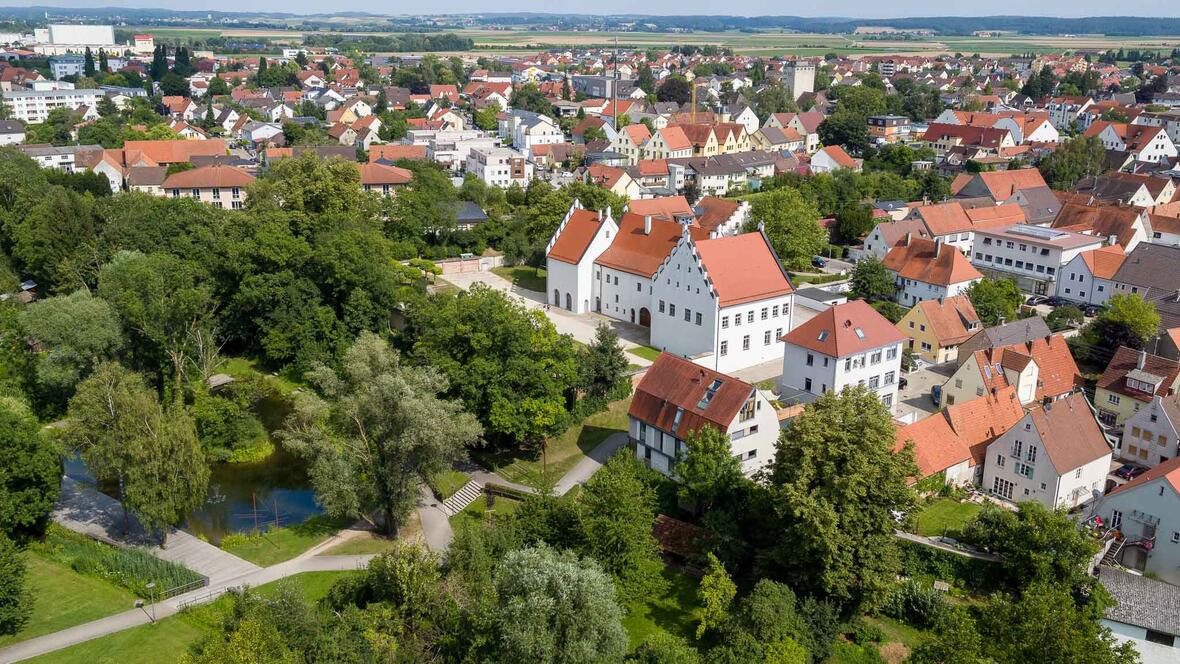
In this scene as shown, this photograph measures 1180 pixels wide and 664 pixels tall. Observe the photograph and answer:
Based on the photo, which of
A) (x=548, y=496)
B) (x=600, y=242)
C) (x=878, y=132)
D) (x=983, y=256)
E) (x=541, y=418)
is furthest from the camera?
(x=878, y=132)

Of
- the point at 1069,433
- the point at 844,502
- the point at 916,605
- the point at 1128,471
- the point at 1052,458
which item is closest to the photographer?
the point at 844,502

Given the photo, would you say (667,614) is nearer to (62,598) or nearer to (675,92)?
(62,598)

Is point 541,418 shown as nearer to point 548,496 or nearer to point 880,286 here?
point 548,496

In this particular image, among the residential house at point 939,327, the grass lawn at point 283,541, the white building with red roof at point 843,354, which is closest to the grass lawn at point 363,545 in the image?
the grass lawn at point 283,541

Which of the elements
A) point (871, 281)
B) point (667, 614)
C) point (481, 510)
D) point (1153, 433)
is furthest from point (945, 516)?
point (871, 281)

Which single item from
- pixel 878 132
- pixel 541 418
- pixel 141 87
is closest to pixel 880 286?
pixel 541 418

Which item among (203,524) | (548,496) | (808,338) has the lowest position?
(203,524)
